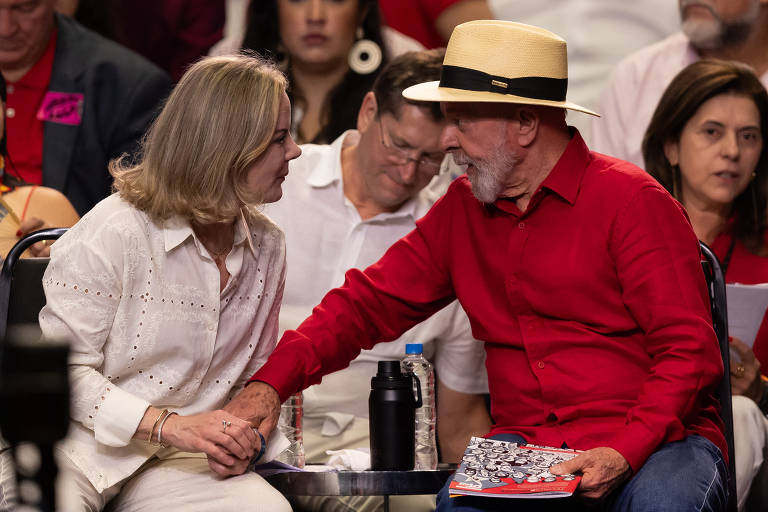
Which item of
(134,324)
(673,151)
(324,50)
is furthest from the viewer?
(324,50)

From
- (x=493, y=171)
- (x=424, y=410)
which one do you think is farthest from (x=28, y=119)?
(x=493, y=171)

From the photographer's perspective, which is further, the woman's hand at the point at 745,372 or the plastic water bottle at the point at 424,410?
the woman's hand at the point at 745,372

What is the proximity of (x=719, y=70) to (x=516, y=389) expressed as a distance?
6.08 ft

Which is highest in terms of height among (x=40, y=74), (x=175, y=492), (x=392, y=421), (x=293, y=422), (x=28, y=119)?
(x=40, y=74)

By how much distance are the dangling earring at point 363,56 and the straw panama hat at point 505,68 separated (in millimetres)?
1919

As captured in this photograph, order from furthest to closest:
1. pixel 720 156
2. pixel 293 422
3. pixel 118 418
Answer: pixel 720 156 → pixel 293 422 → pixel 118 418

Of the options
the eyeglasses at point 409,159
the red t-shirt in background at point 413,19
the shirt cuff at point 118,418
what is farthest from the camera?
the red t-shirt in background at point 413,19

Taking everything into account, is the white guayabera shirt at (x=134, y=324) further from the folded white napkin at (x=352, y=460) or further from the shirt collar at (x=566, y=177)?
the shirt collar at (x=566, y=177)

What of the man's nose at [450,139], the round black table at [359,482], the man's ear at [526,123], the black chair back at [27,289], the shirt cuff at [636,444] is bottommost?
the round black table at [359,482]

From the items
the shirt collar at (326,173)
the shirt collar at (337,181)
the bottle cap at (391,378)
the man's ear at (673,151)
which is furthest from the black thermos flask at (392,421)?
the man's ear at (673,151)

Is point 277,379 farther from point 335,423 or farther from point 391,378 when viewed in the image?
point 335,423

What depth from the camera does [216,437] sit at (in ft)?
8.17

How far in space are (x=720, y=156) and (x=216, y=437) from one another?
2.29 meters

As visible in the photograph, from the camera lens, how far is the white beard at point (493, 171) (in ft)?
9.14
